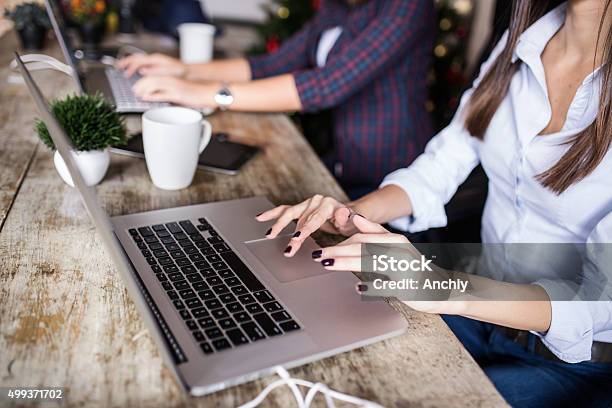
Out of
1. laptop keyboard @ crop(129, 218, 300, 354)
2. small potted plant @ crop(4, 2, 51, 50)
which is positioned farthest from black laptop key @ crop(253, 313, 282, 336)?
small potted plant @ crop(4, 2, 51, 50)

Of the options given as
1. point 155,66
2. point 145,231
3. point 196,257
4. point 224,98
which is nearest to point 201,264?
point 196,257

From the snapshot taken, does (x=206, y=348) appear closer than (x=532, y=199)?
Yes

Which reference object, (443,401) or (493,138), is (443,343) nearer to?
(443,401)

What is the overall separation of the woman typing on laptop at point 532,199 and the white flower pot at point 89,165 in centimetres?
30

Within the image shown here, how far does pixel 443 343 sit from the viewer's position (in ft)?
2.17

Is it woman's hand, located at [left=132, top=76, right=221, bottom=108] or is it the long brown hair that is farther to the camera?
woman's hand, located at [left=132, top=76, right=221, bottom=108]

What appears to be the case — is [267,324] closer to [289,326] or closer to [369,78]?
[289,326]

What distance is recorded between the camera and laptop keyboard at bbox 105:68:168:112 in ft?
4.26

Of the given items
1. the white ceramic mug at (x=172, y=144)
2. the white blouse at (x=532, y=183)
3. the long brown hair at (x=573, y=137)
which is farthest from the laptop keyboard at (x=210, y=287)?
the long brown hair at (x=573, y=137)

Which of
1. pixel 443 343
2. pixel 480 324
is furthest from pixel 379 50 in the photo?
pixel 443 343

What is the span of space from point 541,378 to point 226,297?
0.53 m

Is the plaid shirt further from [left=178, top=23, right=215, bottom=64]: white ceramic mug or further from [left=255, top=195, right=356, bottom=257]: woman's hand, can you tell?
[left=255, top=195, right=356, bottom=257]: woman's hand

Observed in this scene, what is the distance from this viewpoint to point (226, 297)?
0.66 m

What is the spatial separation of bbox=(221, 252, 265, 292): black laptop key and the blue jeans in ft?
1.41
